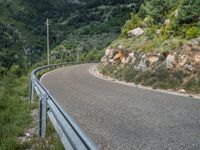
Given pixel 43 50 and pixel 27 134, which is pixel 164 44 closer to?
pixel 27 134

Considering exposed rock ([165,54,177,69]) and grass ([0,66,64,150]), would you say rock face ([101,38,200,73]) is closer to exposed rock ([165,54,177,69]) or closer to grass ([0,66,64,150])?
exposed rock ([165,54,177,69])

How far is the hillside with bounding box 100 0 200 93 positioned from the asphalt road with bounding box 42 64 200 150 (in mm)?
3586

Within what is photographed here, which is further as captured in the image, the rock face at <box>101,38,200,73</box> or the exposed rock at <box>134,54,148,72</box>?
the exposed rock at <box>134,54,148,72</box>

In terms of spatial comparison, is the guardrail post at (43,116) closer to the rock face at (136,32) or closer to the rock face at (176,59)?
the rock face at (176,59)

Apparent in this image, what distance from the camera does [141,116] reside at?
37.8 ft

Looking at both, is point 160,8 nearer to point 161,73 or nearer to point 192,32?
point 192,32

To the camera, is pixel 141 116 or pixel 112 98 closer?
pixel 141 116

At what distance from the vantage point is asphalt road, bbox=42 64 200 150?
27.7 ft

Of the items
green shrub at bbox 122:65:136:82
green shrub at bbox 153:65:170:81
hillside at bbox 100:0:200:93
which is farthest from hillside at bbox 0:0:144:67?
green shrub at bbox 153:65:170:81

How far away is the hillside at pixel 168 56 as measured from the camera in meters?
20.1

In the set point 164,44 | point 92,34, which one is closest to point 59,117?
point 164,44

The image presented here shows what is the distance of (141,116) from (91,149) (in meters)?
7.20

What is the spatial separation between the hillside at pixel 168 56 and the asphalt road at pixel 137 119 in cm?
359

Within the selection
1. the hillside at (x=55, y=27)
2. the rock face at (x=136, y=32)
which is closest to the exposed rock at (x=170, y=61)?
the rock face at (x=136, y=32)
